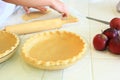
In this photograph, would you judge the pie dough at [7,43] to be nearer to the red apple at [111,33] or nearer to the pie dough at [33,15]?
the pie dough at [33,15]

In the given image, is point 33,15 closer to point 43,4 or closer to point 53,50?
point 43,4

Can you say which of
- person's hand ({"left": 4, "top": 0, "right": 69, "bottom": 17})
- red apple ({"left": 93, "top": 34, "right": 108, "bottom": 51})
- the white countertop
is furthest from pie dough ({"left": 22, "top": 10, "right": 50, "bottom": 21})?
red apple ({"left": 93, "top": 34, "right": 108, "bottom": 51})

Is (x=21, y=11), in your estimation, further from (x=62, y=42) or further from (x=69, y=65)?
(x=69, y=65)

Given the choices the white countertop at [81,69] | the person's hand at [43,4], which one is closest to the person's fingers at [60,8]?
the person's hand at [43,4]

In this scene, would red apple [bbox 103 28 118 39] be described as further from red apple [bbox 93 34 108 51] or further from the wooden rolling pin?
the wooden rolling pin

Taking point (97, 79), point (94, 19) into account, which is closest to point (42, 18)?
point (94, 19)
